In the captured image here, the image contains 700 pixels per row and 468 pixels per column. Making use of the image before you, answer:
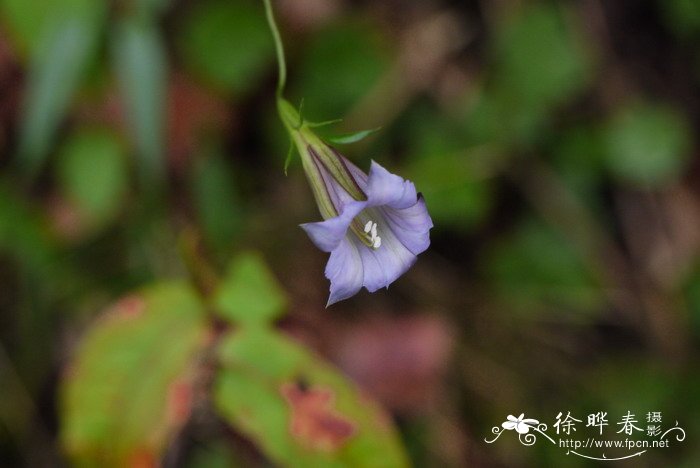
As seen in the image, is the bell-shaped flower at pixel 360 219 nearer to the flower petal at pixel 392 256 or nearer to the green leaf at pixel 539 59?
the flower petal at pixel 392 256

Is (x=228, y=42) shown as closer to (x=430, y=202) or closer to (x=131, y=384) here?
(x=430, y=202)

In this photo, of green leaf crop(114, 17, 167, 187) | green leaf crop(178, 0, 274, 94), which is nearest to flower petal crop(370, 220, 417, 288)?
green leaf crop(114, 17, 167, 187)

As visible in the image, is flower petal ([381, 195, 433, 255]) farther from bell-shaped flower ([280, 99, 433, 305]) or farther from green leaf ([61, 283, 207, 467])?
green leaf ([61, 283, 207, 467])

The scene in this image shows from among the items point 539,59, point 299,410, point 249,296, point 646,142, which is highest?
point 539,59

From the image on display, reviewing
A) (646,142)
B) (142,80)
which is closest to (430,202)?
(646,142)

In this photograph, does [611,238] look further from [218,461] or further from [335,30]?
[218,461]

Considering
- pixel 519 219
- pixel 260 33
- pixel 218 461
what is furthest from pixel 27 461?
pixel 519 219
